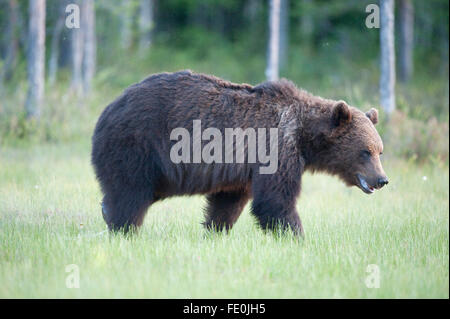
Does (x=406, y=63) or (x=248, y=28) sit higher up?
(x=248, y=28)

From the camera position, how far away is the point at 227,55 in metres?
32.8

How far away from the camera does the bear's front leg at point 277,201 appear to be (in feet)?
19.3

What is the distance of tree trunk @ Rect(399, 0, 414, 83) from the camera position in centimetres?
2233

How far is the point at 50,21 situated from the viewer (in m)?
22.0

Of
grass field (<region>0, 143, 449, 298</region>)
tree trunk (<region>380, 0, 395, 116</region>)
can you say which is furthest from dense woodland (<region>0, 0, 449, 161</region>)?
grass field (<region>0, 143, 449, 298</region>)

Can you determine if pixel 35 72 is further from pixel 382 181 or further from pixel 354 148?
pixel 382 181

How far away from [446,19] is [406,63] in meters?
3.63

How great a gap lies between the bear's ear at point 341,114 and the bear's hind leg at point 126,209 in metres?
2.22

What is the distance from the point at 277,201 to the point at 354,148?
1.17m

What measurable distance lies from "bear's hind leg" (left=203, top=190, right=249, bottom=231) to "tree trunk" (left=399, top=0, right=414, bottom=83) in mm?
18049

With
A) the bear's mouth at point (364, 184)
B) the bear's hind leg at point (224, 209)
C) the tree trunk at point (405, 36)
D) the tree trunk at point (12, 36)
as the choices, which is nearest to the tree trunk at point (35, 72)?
the tree trunk at point (12, 36)

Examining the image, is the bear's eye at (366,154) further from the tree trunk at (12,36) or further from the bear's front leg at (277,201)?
the tree trunk at (12,36)

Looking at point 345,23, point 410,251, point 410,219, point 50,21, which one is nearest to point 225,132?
point 410,251
